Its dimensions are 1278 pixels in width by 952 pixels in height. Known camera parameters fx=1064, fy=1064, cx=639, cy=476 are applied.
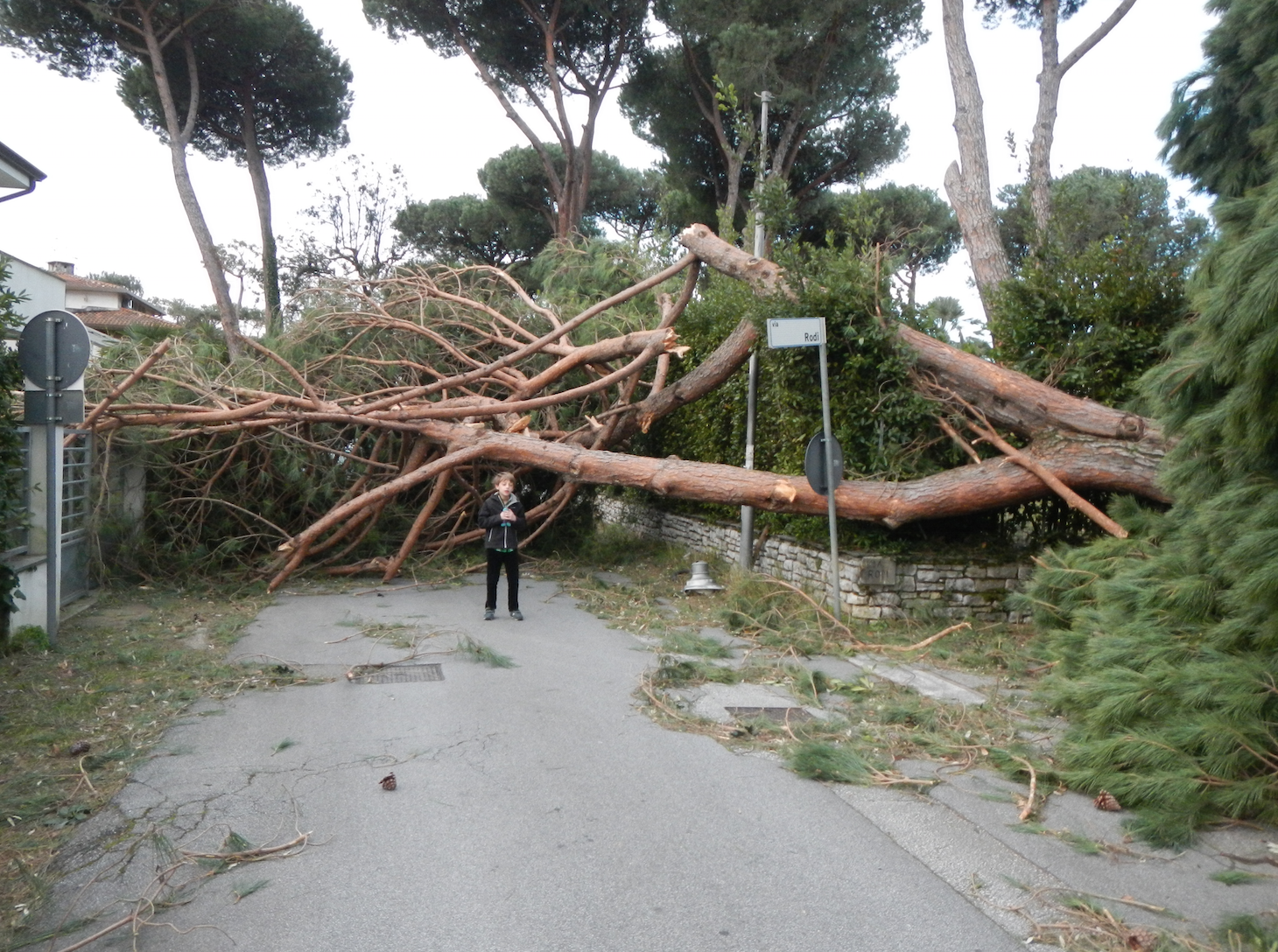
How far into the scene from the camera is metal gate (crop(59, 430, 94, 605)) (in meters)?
Answer: 11.2

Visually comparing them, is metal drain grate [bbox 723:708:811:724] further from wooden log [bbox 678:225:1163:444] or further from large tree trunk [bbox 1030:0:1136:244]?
large tree trunk [bbox 1030:0:1136:244]

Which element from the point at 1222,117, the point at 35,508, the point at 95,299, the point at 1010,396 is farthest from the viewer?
the point at 95,299

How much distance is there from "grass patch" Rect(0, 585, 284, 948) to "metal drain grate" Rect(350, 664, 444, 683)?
1.70 ft

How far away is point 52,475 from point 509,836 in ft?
20.8

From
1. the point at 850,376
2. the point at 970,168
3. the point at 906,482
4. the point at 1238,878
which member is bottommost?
the point at 1238,878

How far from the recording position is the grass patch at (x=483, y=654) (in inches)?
349

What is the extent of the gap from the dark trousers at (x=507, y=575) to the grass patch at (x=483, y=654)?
59.6 inches

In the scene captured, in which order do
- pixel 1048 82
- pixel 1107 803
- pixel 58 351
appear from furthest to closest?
1. pixel 1048 82
2. pixel 58 351
3. pixel 1107 803

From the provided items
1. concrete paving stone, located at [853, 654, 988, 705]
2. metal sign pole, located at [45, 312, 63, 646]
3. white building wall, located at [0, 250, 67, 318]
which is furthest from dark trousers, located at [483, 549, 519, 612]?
white building wall, located at [0, 250, 67, 318]

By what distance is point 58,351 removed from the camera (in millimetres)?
8938

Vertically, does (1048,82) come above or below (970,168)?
above

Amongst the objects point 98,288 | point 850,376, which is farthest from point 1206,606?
point 98,288

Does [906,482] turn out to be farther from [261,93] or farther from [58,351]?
[261,93]

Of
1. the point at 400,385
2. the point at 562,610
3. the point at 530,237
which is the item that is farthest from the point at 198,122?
the point at 562,610
